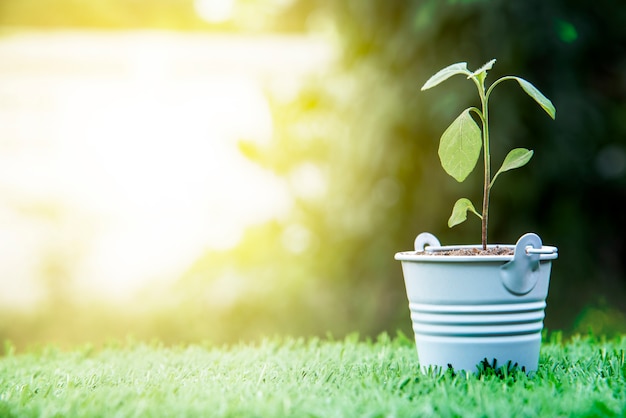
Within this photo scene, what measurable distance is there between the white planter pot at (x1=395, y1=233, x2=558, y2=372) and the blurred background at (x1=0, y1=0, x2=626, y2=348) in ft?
7.29

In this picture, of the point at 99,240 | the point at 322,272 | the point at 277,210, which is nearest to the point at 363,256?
the point at 322,272

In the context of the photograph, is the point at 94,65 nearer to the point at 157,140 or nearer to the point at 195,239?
the point at 157,140

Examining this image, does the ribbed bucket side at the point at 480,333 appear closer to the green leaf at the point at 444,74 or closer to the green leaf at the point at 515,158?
the green leaf at the point at 515,158

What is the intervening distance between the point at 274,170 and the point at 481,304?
138 inches

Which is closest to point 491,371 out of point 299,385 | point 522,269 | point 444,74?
point 522,269

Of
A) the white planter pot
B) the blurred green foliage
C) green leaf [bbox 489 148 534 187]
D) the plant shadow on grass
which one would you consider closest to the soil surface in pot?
the white planter pot

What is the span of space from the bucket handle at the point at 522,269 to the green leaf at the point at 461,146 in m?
0.25

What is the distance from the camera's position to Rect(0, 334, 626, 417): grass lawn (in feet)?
5.10

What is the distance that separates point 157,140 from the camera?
5219 mm

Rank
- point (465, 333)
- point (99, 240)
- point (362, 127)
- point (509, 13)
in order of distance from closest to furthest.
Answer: point (465, 333)
point (509, 13)
point (362, 127)
point (99, 240)

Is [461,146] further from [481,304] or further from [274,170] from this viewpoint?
[274,170]

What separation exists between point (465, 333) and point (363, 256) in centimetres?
288

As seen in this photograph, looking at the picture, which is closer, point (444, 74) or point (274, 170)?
point (444, 74)

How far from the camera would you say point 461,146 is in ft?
6.40
